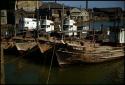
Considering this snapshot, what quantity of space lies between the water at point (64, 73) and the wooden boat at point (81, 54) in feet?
1.52

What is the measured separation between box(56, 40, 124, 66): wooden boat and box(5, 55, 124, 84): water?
463 millimetres

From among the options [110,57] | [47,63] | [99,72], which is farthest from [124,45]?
[47,63]

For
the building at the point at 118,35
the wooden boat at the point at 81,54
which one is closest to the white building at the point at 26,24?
the building at the point at 118,35

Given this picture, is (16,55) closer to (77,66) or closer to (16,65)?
(16,65)

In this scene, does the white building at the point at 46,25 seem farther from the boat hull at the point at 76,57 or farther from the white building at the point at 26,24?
the boat hull at the point at 76,57

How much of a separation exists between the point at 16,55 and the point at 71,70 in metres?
7.13

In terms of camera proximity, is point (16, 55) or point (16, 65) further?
point (16, 55)

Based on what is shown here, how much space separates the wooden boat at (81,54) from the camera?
22.2 m

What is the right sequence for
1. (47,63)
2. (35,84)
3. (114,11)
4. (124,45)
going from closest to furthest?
(35,84) < (47,63) < (124,45) < (114,11)

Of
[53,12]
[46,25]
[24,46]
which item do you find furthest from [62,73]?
[53,12]

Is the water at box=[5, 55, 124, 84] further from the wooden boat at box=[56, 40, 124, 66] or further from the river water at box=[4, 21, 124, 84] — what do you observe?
the wooden boat at box=[56, 40, 124, 66]

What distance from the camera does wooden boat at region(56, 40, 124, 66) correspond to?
22.2m

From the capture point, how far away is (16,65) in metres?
23.4

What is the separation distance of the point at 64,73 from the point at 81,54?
2421 millimetres
